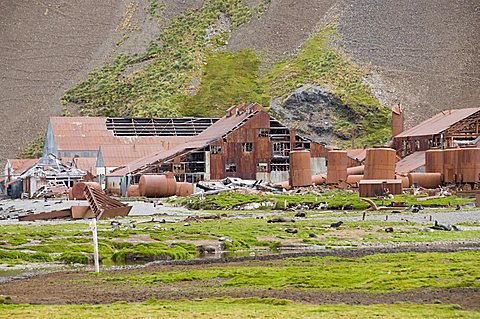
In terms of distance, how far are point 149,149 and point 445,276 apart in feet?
286

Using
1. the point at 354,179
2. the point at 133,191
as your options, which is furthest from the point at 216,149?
the point at 354,179

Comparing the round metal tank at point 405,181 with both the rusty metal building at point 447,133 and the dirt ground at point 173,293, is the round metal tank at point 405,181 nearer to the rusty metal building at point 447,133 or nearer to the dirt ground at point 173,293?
the rusty metal building at point 447,133

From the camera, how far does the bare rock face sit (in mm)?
125700

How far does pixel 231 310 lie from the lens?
63.4 ft

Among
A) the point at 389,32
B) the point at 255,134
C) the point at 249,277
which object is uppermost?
the point at 389,32

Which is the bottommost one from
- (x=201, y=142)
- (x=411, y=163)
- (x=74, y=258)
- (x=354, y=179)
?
(x=74, y=258)

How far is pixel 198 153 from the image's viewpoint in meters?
93.1

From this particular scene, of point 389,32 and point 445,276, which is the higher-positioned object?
point 389,32

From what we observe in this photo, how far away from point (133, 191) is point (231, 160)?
1148cm

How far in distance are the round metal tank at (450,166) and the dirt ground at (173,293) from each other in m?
47.2

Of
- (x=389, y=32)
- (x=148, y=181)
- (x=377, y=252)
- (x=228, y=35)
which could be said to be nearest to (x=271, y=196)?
(x=148, y=181)

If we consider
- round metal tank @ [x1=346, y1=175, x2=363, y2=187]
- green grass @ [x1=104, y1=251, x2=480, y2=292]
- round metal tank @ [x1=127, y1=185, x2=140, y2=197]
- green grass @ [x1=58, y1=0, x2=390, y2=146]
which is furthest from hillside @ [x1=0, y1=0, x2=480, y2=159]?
green grass @ [x1=104, y1=251, x2=480, y2=292]

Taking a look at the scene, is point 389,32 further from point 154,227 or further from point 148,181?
point 154,227

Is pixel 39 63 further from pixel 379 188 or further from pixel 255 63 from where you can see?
pixel 379 188
